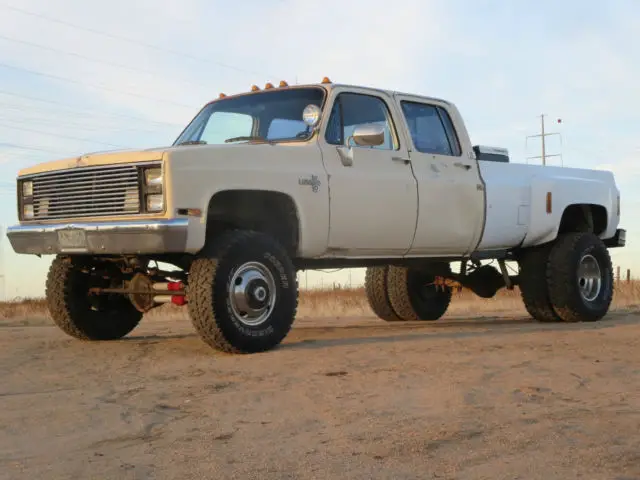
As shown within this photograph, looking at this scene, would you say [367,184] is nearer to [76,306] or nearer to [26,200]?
[76,306]

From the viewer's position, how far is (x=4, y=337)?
9180 mm

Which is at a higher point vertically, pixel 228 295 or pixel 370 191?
pixel 370 191

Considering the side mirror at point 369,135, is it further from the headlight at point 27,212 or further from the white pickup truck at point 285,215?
the headlight at point 27,212

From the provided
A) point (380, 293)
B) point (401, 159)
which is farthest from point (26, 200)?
point (380, 293)

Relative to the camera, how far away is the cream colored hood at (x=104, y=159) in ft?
22.7

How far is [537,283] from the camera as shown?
10336 millimetres

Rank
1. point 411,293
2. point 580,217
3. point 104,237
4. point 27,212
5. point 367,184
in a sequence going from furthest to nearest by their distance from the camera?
1. point 411,293
2. point 580,217
3. point 367,184
4. point 27,212
5. point 104,237

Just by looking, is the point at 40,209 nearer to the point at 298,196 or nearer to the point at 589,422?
the point at 298,196

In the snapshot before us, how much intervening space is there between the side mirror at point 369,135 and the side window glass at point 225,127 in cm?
120

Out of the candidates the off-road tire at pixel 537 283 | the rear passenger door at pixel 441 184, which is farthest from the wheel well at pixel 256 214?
the off-road tire at pixel 537 283

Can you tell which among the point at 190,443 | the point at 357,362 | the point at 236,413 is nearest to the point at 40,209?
the point at 357,362

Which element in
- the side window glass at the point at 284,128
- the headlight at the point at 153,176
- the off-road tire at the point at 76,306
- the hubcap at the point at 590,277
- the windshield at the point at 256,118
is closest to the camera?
the headlight at the point at 153,176

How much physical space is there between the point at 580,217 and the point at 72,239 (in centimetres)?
607

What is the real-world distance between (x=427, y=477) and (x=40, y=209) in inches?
198
